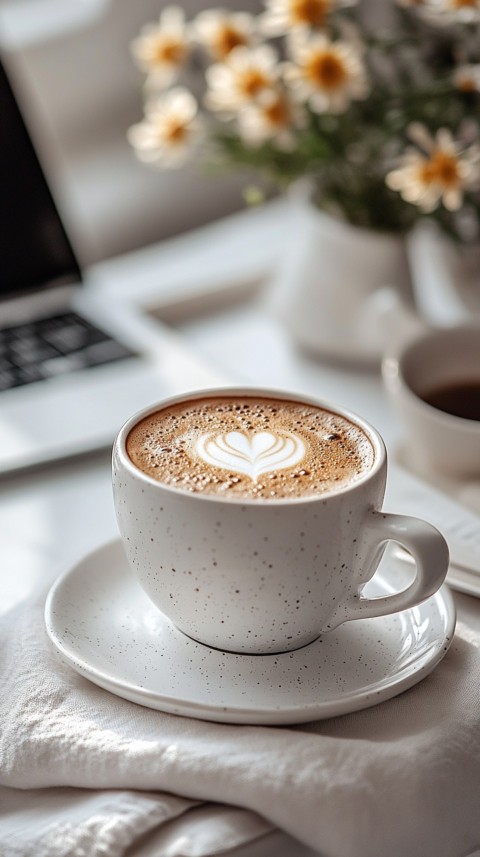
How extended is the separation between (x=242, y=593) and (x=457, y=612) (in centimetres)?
14

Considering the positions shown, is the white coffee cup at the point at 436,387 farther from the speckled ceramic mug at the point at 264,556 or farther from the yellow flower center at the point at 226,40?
the yellow flower center at the point at 226,40

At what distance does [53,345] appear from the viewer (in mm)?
812

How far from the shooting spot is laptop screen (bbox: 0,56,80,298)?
869 millimetres

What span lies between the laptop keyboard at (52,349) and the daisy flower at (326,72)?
9.8 inches

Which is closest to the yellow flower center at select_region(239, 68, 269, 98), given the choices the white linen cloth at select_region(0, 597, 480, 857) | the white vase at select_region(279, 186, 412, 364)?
the white vase at select_region(279, 186, 412, 364)

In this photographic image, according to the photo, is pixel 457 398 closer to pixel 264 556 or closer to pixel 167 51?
pixel 264 556

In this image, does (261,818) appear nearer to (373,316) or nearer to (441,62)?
(373,316)

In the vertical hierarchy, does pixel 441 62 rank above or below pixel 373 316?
above

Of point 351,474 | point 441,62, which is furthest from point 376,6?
point 351,474

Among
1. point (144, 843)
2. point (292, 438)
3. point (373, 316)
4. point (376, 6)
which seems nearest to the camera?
Result: point (144, 843)

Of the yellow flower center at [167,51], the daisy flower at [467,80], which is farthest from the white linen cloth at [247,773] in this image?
the yellow flower center at [167,51]

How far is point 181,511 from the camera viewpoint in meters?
0.42

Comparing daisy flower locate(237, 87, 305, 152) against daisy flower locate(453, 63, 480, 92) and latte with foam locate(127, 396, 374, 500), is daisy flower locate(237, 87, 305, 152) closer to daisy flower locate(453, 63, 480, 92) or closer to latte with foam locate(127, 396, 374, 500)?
daisy flower locate(453, 63, 480, 92)

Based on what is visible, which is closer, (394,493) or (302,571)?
(302,571)
